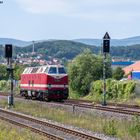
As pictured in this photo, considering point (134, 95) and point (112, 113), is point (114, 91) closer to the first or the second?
point (134, 95)

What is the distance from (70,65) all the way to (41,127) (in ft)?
121

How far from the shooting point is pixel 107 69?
61.8 meters

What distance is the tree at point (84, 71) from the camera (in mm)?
57094

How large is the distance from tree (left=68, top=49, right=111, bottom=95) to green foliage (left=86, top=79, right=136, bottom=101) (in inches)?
259

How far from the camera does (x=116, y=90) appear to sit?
45.8 m

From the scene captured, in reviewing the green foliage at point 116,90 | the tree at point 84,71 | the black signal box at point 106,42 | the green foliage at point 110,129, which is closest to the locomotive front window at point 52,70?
the black signal box at point 106,42

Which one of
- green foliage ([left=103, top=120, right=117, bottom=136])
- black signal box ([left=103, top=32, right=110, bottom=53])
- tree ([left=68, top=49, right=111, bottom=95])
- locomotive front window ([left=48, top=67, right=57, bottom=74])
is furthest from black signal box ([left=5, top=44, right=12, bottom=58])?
green foliage ([left=103, top=120, right=117, bottom=136])

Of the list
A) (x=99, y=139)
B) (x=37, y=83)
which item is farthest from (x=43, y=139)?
(x=37, y=83)

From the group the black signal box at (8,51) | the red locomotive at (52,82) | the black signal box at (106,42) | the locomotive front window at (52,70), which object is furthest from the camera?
the locomotive front window at (52,70)

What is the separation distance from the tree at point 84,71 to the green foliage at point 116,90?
21.6 ft

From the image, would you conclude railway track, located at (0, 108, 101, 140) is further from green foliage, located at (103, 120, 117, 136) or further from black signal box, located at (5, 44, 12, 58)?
black signal box, located at (5, 44, 12, 58)

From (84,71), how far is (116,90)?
13.3 m

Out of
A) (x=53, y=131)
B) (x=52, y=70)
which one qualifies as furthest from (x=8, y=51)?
(x=53, y=131)

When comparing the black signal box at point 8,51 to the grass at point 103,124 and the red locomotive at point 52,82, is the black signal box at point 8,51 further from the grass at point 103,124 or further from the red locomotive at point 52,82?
the grass at point 103,124
